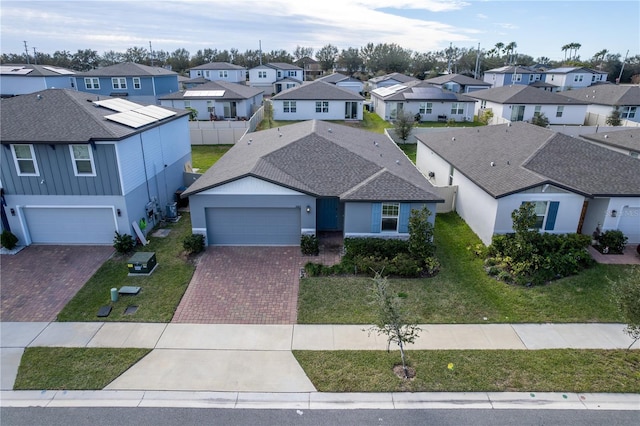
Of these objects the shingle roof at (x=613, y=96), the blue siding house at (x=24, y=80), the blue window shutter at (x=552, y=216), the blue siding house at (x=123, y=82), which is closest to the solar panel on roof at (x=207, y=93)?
the blue siding house at (x=123, y=82)

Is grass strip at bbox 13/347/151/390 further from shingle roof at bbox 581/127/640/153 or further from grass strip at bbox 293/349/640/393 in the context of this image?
shingle roof at bbox 581/127/640/153

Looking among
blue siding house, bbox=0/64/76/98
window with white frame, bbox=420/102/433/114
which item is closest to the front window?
window with white frame, bbox=420/102/433/114

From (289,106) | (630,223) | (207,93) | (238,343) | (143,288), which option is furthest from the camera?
(289,106)

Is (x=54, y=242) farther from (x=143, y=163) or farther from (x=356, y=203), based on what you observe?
(x=356, y=203)

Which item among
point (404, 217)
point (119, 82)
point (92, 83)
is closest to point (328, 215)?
point (404, 217)

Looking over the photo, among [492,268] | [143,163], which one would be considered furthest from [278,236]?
[492,268]

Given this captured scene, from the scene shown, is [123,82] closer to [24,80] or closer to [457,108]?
[24,80]
